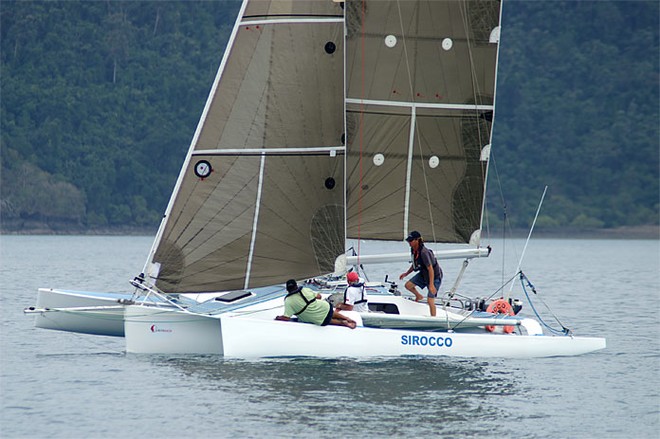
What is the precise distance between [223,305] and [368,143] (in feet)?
12.2

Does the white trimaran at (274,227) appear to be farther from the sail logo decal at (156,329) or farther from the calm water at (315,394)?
the calm water at (315,394)

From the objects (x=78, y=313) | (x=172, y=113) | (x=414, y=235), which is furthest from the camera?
(x=172, y=113)

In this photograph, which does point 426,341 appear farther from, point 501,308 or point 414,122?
point 414,122

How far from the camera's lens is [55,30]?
102m

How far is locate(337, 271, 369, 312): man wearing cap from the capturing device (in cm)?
1933

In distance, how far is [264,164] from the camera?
63.7 ft

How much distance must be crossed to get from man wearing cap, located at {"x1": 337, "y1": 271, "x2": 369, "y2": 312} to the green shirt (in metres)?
0.83

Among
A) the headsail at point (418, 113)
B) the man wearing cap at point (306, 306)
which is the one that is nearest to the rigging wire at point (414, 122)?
the headsail at point (418, 113)

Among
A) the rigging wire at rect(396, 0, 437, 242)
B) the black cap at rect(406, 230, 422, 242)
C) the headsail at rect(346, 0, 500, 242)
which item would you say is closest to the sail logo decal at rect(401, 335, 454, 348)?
the black cap at rect(406, 230, 422, 242)

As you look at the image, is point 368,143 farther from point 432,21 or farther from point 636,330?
point 636,330

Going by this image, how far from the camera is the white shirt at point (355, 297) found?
1934 cm

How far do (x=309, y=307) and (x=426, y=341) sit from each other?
1887mm

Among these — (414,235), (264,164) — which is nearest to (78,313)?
(264,164)

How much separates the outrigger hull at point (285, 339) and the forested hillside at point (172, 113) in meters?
70.7
